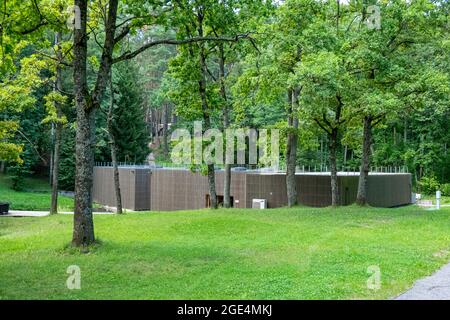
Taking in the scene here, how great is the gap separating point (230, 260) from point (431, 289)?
3643mm

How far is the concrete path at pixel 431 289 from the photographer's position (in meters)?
7.04

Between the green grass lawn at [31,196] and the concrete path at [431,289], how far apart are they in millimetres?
29924

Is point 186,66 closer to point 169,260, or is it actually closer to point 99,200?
point 169,260

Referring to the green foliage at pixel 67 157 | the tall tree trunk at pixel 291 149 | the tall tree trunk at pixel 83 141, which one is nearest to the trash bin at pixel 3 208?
the green foliage at pixel 67 157

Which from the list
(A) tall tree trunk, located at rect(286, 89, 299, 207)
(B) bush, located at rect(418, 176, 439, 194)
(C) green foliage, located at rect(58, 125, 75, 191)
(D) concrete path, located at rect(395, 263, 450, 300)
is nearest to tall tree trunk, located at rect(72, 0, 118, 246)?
(D) concrete path, located at rect(395, 263, 450, 300)

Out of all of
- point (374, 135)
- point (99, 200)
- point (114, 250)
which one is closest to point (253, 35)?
point (114, 250)

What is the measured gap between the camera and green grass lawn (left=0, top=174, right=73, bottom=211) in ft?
125

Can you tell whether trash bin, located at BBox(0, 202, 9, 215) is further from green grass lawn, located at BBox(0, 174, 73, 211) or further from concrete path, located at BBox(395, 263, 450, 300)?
concrete path, located at BBox(395, 263, 450, 300)

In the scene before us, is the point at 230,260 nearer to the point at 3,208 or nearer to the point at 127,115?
the point at 3,208

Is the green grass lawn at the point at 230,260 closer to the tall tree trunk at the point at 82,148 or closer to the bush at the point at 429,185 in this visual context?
the tall tree trunk at the point at 82,148

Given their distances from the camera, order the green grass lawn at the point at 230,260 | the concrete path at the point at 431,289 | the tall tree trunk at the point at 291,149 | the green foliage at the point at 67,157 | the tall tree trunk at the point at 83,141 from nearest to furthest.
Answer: the concrete path at the point at 431,289 < the green grass lawn at the point at 230,260 < the tall tree trunk at the point at 83,141 < the tall tree trunk at the point at 291,149 < the green foliage at the point at 67,157

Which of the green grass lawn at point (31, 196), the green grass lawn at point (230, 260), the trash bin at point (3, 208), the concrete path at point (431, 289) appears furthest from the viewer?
the green grass lawn at point (31, 196)

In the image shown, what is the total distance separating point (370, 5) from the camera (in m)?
20.3

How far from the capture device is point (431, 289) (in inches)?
298
